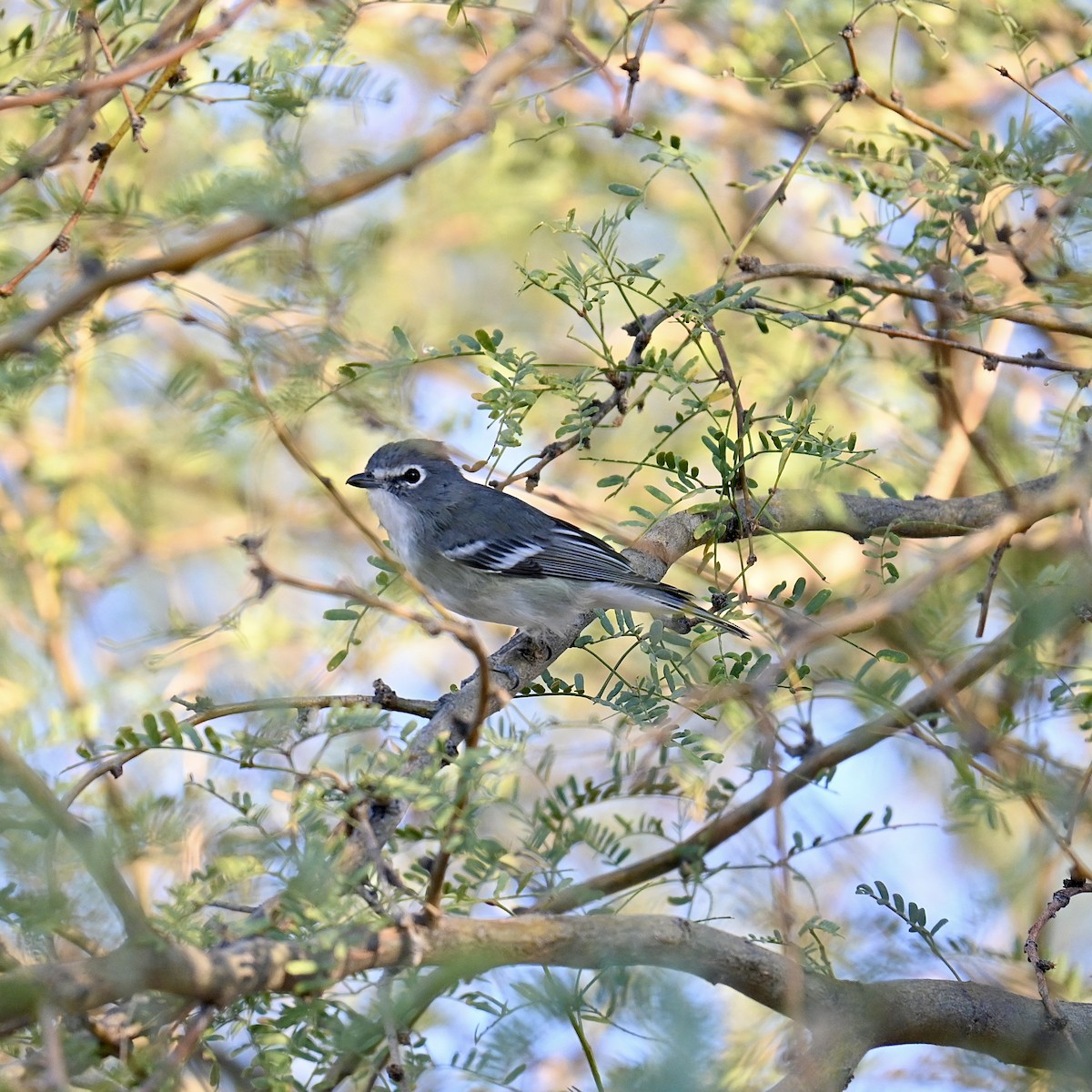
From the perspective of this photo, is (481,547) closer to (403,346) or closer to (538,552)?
(538,552)

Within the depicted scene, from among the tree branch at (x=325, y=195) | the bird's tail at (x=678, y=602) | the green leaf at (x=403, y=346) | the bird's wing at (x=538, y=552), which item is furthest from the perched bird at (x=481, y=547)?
the tree branch at (x=325, y=195)

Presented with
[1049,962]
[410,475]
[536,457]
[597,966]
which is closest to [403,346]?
[536,457]

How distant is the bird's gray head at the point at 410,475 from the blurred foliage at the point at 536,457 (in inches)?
19.5

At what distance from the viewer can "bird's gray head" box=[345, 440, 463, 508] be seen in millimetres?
4531

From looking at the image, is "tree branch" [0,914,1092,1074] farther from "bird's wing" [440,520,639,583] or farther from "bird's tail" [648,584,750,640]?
"bird's wing" [440,520,639,583]

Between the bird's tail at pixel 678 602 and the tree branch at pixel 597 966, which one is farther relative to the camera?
the bird's tail at pixel 678 602

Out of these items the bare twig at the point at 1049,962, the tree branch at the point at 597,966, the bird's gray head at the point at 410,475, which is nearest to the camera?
the tree branch at the point at 597,966

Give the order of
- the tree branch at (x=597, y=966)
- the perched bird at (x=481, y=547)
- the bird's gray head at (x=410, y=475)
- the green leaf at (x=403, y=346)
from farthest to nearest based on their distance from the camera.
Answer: the bird's gray head at (x=410, y=475)
the perched bird at (x=481, y=547)
the green leaf at (x=403, y=346)
the tree branch at (x=597, y=966)

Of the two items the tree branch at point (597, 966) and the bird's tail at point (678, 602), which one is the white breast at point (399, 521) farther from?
the tree branch at point (597, 966)

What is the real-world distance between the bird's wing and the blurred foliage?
0.38 metres

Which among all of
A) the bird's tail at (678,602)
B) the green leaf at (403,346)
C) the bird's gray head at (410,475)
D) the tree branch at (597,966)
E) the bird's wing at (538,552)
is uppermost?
the green leaf at (403,346)

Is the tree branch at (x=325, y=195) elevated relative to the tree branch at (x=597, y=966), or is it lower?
elevated

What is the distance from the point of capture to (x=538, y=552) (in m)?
4.44

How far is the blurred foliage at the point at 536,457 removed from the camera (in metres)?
1.82
